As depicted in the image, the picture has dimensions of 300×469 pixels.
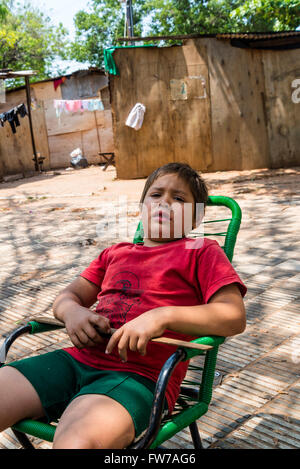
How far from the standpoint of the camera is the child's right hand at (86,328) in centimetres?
147

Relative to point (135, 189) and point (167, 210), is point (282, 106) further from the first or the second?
point (167, 210)

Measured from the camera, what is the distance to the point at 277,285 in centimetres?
346

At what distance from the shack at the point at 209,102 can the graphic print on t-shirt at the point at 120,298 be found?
9399 millimetres

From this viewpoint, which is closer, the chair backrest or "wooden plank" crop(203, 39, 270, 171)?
the chair backrest

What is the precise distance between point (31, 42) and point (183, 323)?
1345 inches

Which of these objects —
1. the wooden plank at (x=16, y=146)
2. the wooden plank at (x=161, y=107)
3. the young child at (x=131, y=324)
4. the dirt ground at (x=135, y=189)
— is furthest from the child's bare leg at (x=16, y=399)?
the wooden plank at (x=16, y=146)

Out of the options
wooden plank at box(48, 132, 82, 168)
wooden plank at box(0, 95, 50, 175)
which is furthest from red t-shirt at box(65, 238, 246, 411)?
wooden plank at box(48, 132, 82, 168)

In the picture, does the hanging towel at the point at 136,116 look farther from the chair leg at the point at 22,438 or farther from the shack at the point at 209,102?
the chair leg at the point at 22,438

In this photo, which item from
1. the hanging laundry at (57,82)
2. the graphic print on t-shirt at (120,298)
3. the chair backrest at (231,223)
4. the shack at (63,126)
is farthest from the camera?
the hanging laundry at (57,82)

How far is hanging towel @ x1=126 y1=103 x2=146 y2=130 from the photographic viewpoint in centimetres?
1042

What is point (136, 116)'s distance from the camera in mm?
10445

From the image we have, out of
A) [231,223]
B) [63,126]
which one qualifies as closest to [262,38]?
[231,223]

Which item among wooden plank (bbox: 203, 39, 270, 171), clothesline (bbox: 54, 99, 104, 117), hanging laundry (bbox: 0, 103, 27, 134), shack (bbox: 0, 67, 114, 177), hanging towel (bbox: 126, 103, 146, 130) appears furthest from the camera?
shack (bbox: 0, 67, 114, 177)

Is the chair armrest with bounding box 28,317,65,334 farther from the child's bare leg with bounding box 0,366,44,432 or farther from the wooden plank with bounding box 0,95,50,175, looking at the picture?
the wooden plank with bounding box 0,95,50,175
